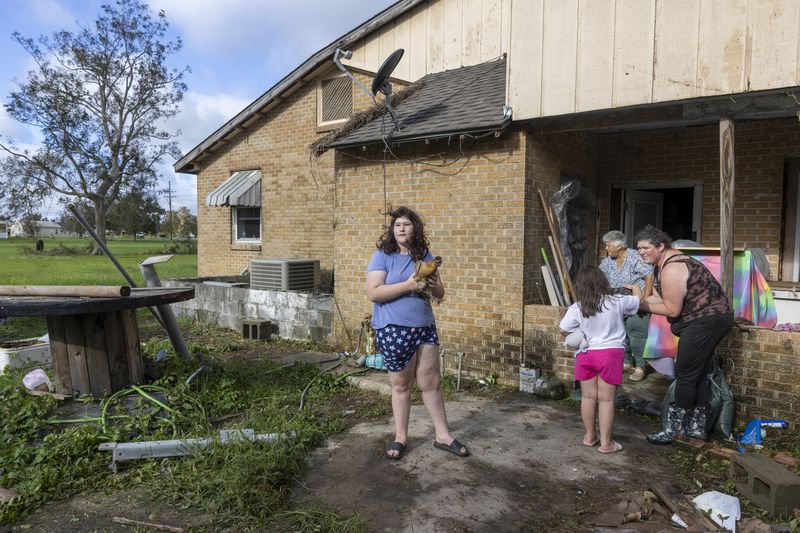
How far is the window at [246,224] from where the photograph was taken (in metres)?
13.1

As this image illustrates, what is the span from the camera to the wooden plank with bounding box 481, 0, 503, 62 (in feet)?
29.7

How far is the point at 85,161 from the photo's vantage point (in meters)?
34.0

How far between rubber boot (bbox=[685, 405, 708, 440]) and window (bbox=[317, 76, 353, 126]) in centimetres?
861

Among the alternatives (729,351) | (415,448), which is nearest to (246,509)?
(415,448)

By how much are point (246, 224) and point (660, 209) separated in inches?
359

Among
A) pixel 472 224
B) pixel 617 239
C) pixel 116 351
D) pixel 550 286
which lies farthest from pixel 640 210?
pixel 116 351

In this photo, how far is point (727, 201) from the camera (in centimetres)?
502

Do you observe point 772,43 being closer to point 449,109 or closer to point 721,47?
point 721,47

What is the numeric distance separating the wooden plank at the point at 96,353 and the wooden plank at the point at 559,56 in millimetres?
4889

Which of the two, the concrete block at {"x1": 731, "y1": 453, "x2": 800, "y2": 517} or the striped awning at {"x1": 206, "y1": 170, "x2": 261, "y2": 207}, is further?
the striped awning at {"x1": 206, "y1": 170, "x2": 261, "y2": 207}

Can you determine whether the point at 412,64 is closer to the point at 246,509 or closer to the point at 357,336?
the point at 357,336

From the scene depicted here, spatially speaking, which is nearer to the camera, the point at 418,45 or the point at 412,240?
the point at 412,240

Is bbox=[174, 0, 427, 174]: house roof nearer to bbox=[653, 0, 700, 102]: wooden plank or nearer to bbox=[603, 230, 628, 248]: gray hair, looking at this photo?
bbox=[653, 0, 700, 102]: wooden plank

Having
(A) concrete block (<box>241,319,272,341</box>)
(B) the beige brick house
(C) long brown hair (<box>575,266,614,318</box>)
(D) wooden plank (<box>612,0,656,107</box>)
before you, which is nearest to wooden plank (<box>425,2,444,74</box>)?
(B) the beige brick house
